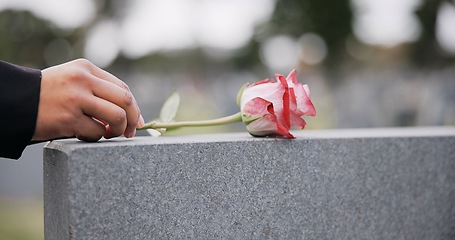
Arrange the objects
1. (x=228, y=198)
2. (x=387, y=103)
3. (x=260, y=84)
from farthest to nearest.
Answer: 1. (x=387, y=103)
2. (x=260, y=84)
3. (x=228, y=198)

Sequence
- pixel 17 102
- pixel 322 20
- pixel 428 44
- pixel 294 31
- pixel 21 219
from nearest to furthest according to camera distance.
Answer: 1. pixel 17 102
2. pixel 21 219
3. pixel 428 44
4. pixel 322 20
5. pixel 294 31

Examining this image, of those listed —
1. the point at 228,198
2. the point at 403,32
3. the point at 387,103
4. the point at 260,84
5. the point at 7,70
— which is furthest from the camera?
the point at 403,32

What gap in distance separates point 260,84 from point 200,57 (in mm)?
26176

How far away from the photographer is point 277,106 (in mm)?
1246

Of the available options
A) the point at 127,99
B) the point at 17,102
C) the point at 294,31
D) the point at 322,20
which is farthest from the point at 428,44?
the point at 17,102

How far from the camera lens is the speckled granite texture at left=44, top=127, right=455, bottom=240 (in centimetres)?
106

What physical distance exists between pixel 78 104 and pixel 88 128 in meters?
0.06

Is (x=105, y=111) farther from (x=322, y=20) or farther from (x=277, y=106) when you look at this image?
(x=322, y=20)

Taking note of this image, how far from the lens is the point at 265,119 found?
1285mm

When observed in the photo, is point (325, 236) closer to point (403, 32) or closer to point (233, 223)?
point (233, 223)

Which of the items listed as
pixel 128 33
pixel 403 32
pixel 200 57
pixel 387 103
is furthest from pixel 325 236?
pixel 200 57

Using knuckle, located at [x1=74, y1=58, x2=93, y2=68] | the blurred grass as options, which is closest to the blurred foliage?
the blurred grass

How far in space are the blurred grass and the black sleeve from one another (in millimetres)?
3154

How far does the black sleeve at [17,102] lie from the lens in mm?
1038
